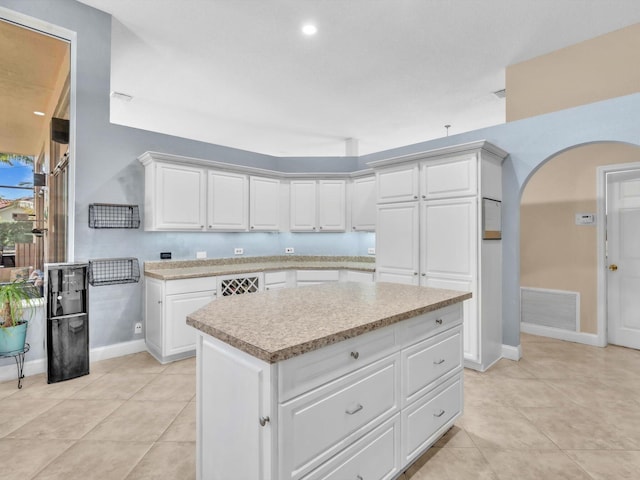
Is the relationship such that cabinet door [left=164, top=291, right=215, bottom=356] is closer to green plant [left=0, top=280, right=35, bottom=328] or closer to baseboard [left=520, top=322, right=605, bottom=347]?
green plant [left=0, top=280, right=35, bottom=328]

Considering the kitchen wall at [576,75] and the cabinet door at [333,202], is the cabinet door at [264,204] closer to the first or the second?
the cabinet door at [333,202]

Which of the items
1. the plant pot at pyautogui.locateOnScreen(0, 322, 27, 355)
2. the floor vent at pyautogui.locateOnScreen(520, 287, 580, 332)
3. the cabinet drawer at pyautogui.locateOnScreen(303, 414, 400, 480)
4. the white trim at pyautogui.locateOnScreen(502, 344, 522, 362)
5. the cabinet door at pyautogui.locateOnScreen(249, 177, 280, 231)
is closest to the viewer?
the cabinet drawer at pyautogui.locateOnScreen(303, 414, 400, 480)

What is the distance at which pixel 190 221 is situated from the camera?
3773 millimetres

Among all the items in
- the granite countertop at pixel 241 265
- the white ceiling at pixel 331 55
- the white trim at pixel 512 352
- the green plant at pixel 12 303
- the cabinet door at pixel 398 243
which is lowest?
the white trim at pixel 512 352

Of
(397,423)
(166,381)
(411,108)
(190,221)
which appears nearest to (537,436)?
(397,423)

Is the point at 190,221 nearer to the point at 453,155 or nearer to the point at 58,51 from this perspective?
the point at 58,51

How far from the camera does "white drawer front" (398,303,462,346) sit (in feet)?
5.54

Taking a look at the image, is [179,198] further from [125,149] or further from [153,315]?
[153,315]

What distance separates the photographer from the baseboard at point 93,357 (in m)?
2.89

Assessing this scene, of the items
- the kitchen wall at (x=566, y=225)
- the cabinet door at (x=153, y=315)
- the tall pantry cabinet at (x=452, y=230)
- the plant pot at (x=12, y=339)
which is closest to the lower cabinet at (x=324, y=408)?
the tall pantry cabinet at (x=452, y=230)

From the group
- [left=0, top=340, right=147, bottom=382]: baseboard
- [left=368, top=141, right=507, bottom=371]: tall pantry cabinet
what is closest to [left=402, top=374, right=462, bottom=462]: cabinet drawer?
[left=368, top=141, right=507, bottom=371]: tall pantry cabinet

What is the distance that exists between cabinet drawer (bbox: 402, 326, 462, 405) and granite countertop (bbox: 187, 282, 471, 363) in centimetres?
21

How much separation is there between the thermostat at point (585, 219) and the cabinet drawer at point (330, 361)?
3.60 meters

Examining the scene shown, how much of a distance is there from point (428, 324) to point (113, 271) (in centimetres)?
327
